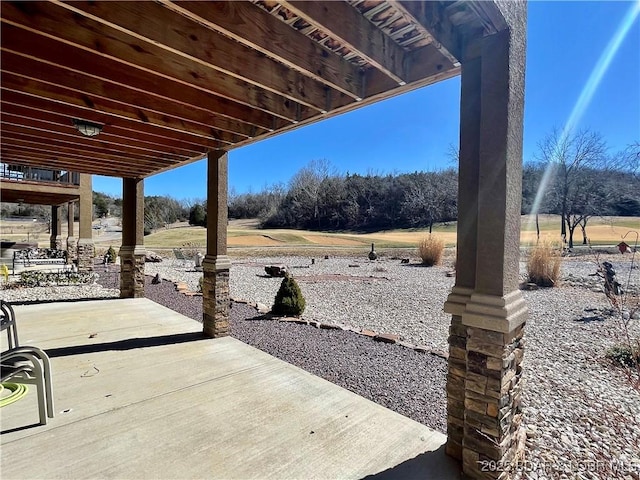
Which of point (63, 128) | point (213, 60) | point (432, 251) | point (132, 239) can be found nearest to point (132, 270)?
point (132, 239)

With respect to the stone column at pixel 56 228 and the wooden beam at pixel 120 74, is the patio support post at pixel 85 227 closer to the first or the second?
the stone column at pixel 56 228

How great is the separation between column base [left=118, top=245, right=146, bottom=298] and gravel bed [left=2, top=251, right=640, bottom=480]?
59 centimetres

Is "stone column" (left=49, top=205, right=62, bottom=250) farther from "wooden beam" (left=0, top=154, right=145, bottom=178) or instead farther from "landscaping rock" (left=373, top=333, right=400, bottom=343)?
"landscaping rock" (left=373, top=333, right=400, bottom=343)

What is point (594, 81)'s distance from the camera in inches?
457

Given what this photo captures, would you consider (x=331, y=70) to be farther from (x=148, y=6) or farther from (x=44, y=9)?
(x=44, y=9)

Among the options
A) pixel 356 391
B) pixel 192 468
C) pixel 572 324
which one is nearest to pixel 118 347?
pixel 192 468

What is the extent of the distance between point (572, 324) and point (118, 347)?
6.88 meters

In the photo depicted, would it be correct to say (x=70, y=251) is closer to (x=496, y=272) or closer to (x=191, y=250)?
(x=191, y=250)

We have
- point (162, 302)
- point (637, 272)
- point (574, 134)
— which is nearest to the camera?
point (162, 302)

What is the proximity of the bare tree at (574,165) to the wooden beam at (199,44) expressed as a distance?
72.1 feet

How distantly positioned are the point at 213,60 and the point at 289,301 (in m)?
4.10

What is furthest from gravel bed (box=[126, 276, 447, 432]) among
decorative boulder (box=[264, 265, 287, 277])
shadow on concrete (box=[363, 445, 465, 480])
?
decorative boulder (box=[264, 265, 287, 277])

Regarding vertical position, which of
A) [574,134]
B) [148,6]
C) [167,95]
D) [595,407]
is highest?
[574,134]

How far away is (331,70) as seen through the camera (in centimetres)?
266
